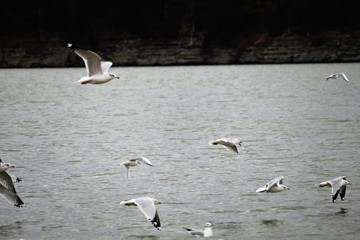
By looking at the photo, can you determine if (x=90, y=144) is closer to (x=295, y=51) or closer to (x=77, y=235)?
(x=77, y=235)

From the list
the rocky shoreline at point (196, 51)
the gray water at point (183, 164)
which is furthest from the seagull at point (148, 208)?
the rocky shoreline at point (196, 51)

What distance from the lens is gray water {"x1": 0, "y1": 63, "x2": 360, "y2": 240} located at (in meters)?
14.5

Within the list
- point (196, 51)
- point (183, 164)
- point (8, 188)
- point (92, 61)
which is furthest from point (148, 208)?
point (196, 51)

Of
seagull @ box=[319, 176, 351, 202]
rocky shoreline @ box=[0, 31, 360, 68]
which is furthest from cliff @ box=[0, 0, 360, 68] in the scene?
seagull @ box=[319, 176, 351, 202]

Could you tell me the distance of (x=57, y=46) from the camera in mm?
91812

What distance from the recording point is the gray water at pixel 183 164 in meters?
14.5

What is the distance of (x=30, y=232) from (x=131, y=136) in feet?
46.7

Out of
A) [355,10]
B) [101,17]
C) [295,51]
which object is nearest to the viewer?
[295,51]

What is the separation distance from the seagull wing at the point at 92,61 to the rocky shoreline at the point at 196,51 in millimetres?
65393

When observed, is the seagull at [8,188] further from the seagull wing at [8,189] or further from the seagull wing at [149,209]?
the seagull wing at [149,209]

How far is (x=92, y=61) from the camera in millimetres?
16969

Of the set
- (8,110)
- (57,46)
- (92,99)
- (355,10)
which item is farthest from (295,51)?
(8,110)

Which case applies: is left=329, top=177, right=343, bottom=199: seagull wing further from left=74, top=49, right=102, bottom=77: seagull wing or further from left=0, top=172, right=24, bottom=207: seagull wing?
left=0, top=172, right=24, bottom=207: seagull wing

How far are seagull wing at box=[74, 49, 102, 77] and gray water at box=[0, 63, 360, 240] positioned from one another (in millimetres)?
2138
